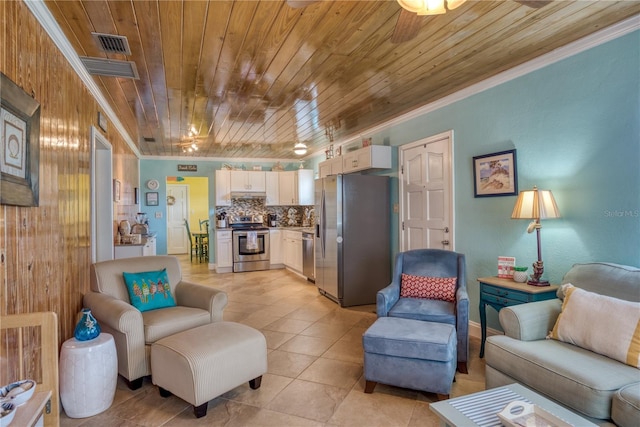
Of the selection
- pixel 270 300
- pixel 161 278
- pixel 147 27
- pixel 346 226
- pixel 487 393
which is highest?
pixel 147 27

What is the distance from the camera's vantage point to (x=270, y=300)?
486cm

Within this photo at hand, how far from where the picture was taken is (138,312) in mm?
2412

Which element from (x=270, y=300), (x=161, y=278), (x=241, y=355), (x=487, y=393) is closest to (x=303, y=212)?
(x=270, y=300)

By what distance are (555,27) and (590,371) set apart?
2.13 metres

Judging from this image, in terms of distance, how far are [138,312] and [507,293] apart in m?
2.77

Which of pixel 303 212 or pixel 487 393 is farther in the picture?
pixel 303 212

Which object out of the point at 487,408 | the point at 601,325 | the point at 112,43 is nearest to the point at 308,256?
the point at 112,43

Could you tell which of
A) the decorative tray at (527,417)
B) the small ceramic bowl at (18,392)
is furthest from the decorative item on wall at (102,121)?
the decorative tray at (527,417)

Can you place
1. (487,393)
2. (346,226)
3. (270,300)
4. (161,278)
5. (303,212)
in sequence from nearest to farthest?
(487,393)
(161,278)
(346,226)
(270,300)
(303,212)

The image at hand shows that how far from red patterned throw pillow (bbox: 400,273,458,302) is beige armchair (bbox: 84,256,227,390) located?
1.65 m

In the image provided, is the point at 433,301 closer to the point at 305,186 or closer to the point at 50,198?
the point at 50,198

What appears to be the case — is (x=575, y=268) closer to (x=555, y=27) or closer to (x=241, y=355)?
(x=555, y=27)

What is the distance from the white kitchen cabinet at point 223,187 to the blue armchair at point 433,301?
15.6 ft

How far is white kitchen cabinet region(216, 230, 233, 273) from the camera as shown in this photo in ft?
22.8
